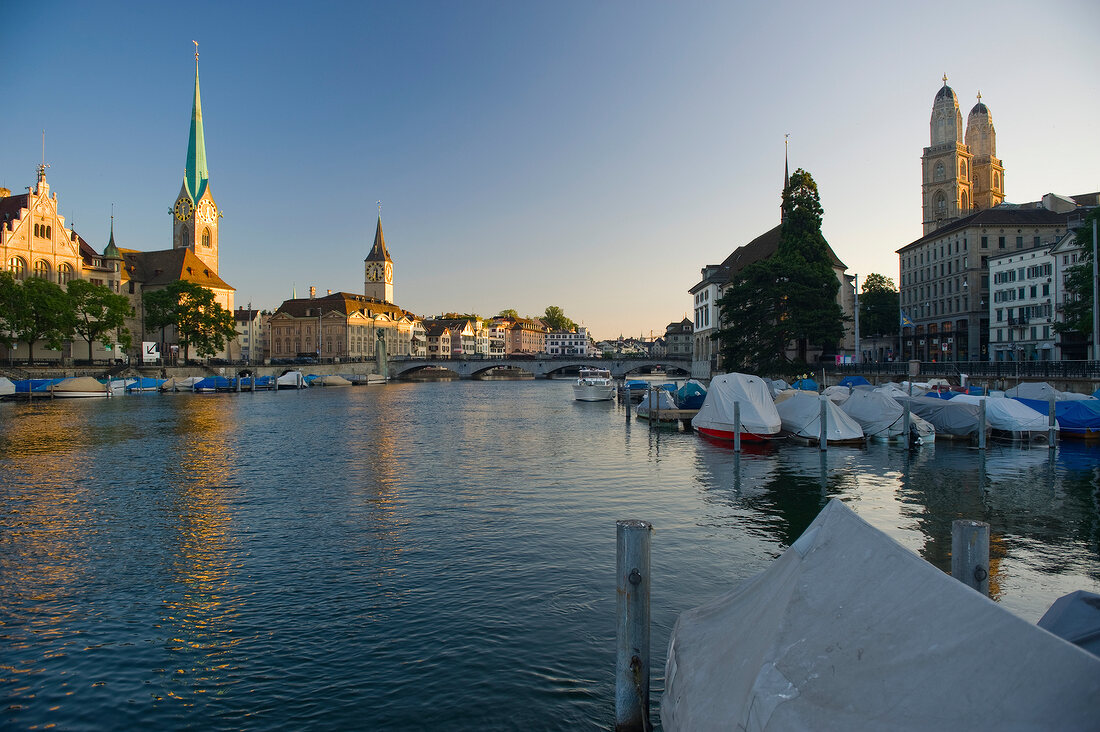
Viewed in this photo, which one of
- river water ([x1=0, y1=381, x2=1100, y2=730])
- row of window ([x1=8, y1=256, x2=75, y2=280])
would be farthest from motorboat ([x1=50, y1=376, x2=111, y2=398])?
river water ([x1=0, y1=381, x2=1100, y2=730])

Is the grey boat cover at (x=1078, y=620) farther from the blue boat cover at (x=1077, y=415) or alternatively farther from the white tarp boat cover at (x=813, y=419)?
the blue boat cover at (x=1077, y=415)

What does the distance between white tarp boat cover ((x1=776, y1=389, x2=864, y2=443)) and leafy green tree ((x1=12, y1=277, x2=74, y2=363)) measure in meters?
78.1

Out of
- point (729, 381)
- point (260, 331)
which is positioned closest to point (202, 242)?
point (260, 331)

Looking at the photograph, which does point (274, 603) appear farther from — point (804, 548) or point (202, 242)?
point (202, 242)

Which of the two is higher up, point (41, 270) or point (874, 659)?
point (41, 270)

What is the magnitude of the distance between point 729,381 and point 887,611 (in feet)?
90.1

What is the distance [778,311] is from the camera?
55.3 metres

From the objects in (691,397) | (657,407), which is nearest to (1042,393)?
(691,397)

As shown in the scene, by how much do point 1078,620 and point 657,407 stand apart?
34456mm

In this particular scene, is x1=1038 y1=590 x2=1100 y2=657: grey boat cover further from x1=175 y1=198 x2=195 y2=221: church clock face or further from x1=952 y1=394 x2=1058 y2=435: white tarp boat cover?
x1=175 y1=198 x2=195 y2=221: church clock face

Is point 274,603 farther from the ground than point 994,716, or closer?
closer

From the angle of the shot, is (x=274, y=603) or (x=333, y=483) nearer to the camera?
(x=274, y=603)

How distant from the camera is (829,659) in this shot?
13.6ft

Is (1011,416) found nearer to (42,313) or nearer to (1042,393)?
(1042,393)
